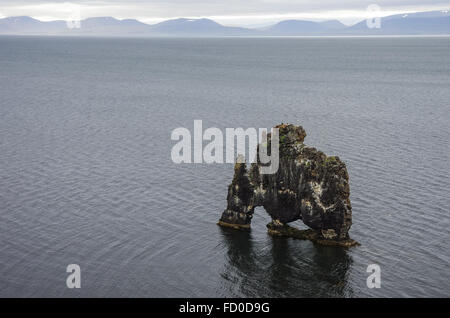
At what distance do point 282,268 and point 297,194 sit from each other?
10.5m

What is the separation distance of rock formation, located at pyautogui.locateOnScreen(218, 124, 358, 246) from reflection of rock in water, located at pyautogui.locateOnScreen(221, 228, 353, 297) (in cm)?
193

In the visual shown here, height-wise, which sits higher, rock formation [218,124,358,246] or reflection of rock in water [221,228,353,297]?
rock formation [218,124,358,246]

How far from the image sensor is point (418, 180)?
8319 cm

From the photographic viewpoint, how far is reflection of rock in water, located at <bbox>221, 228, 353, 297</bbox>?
54.1m

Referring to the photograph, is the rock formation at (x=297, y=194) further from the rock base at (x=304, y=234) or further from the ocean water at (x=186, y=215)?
the ocean water at (x=186, y=215)

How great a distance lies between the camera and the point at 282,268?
5841cm

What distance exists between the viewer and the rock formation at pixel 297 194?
63062mm

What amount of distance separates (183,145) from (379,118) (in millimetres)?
52769

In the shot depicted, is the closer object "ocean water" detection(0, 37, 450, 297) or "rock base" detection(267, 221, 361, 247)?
"ocean water" detection(0, 37, 450, 297)

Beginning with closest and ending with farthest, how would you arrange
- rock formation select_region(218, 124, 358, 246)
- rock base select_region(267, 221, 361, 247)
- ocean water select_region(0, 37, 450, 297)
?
ocean water select_region(0, 37, 450, 297), rock formation select_region(218, 124, 358, 246), rock base select_region(267, 221, 361, 247)

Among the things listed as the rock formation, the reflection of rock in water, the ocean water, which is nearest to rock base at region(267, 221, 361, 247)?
the rock formation

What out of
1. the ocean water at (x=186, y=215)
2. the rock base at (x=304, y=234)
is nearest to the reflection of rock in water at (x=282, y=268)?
the ocean water at (x=186, y=215)

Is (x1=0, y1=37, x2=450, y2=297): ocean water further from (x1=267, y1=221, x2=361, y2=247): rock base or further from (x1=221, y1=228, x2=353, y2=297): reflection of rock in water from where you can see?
(x1=267, y1=221, x2=361, y2=247): rock base
